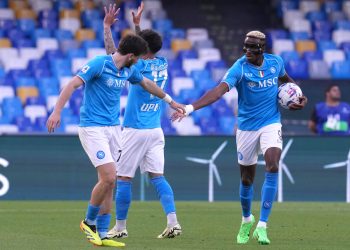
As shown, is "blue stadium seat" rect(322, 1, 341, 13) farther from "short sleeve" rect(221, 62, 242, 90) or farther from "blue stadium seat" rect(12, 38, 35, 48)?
"short sleeve" rect(221, 62, 242, 90)

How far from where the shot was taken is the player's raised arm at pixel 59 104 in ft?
37.3

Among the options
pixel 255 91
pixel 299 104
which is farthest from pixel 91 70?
pixel 299 104

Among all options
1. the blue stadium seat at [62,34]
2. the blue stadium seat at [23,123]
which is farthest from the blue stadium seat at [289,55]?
the blue stadium seat at [23,123]

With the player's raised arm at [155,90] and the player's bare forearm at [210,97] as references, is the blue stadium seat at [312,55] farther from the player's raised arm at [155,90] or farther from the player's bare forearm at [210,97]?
the player's raised arm at [155,90]

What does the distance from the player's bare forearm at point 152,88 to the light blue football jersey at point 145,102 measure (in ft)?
2.25

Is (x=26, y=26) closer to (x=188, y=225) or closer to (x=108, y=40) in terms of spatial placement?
(x=188, y=225)

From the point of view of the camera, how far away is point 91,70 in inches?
470

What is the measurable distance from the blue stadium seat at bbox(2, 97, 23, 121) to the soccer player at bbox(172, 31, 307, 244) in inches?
455

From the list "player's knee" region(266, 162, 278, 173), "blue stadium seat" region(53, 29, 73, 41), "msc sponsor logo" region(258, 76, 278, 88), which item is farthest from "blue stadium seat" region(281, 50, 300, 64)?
"player's knee" region(266, 162, 278, 173)

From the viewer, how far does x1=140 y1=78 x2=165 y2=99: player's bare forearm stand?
1270 centimetres

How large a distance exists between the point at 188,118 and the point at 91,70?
1329cm

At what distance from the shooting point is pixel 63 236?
1332 cm

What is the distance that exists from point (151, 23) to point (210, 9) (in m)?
2.71

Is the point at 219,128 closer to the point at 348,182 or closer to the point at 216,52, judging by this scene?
the point at 216,52
